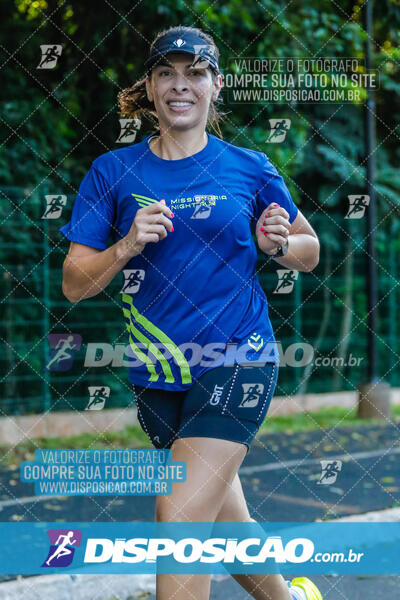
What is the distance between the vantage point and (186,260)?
3.11 m

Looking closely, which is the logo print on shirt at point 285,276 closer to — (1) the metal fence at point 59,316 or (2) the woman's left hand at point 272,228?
(2) the woman's left hand at point 272,228

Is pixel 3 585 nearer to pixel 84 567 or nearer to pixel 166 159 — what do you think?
pixel 84 567

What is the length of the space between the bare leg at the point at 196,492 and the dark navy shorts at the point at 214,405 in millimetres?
45

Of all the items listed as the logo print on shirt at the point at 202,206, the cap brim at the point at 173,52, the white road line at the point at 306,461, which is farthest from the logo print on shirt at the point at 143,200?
the white road line at the point at 306,461

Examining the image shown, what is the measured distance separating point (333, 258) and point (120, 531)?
7.62m

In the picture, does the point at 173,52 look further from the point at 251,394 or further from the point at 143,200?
the point at 251,394

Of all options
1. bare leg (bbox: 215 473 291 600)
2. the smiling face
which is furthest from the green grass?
the smiling face

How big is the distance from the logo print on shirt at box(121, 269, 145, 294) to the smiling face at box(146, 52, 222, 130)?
21.1 inches

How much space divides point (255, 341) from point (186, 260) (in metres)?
0.39

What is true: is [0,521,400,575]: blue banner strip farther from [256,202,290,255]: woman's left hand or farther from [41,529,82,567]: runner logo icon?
[256,202,290,255]: woman's left hand

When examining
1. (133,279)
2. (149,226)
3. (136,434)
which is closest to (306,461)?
(136,434)

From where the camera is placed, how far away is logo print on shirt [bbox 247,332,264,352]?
320 cm

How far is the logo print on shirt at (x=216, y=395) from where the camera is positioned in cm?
307

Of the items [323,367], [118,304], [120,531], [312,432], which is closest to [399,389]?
[323,367]
